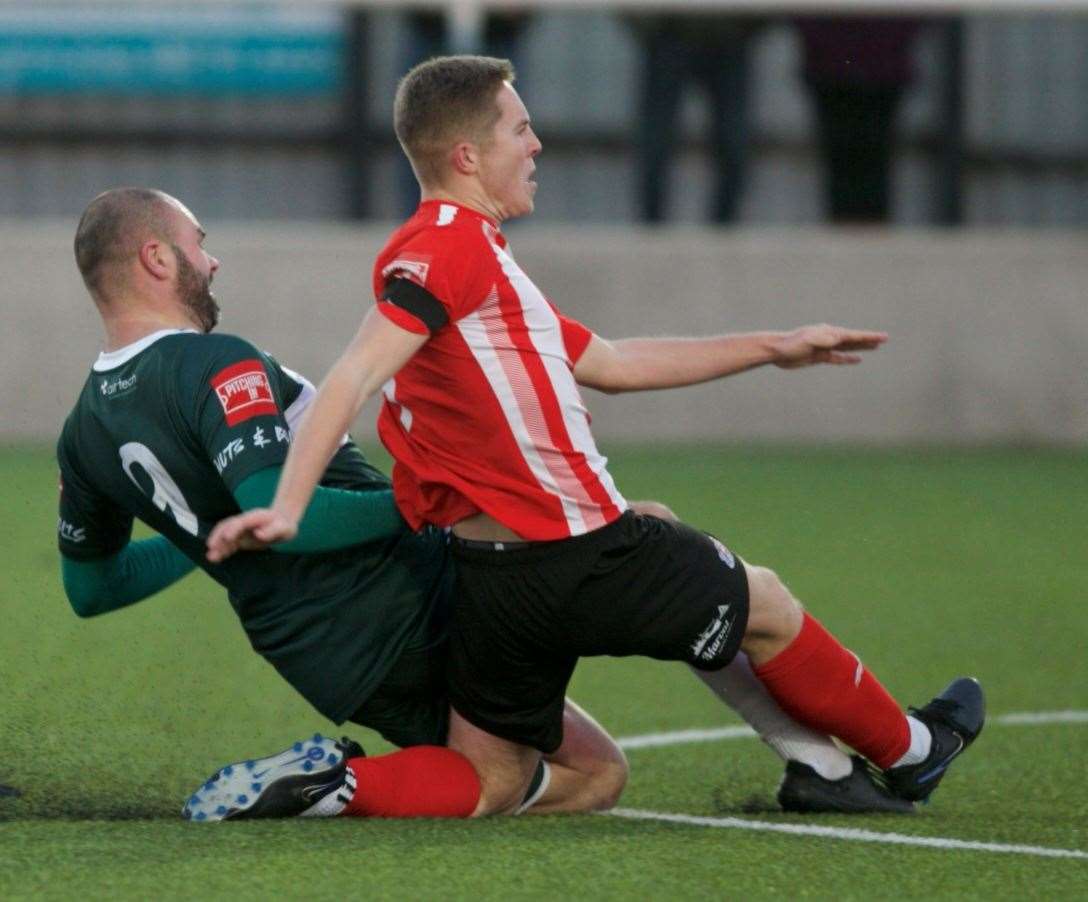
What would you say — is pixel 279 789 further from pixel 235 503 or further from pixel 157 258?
pixel 157 258

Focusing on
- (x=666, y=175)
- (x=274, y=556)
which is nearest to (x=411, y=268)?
(x=274, y=556)

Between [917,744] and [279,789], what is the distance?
4.16ft

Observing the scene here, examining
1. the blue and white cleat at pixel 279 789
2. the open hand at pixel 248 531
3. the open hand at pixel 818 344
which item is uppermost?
the open hand at pixel 818 344

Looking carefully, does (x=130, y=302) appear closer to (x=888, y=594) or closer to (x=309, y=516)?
(x=309, y=516)

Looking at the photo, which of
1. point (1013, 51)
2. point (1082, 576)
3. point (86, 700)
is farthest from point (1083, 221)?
point (86, 700)

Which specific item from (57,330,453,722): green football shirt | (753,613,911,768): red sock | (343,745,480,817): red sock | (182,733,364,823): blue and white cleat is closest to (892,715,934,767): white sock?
(753,613,911,768): red sock

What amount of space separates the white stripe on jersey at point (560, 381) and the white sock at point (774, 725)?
0.50 metres

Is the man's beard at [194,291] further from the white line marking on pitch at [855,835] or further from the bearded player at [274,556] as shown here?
the white line marking on pitch at [855,835]

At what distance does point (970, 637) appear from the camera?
6684 mm

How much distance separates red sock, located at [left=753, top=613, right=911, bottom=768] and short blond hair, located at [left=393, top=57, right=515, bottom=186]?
1.15 metres

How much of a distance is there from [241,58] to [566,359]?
8.41m

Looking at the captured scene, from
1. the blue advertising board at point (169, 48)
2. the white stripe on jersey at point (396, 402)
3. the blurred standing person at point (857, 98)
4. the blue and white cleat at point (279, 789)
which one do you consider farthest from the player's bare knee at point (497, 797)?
the blue advertising board at point (169, 48)

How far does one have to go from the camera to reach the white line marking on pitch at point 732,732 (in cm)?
516

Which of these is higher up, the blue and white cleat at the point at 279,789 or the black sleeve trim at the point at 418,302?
the black sleeve trim at the point at 418,302
